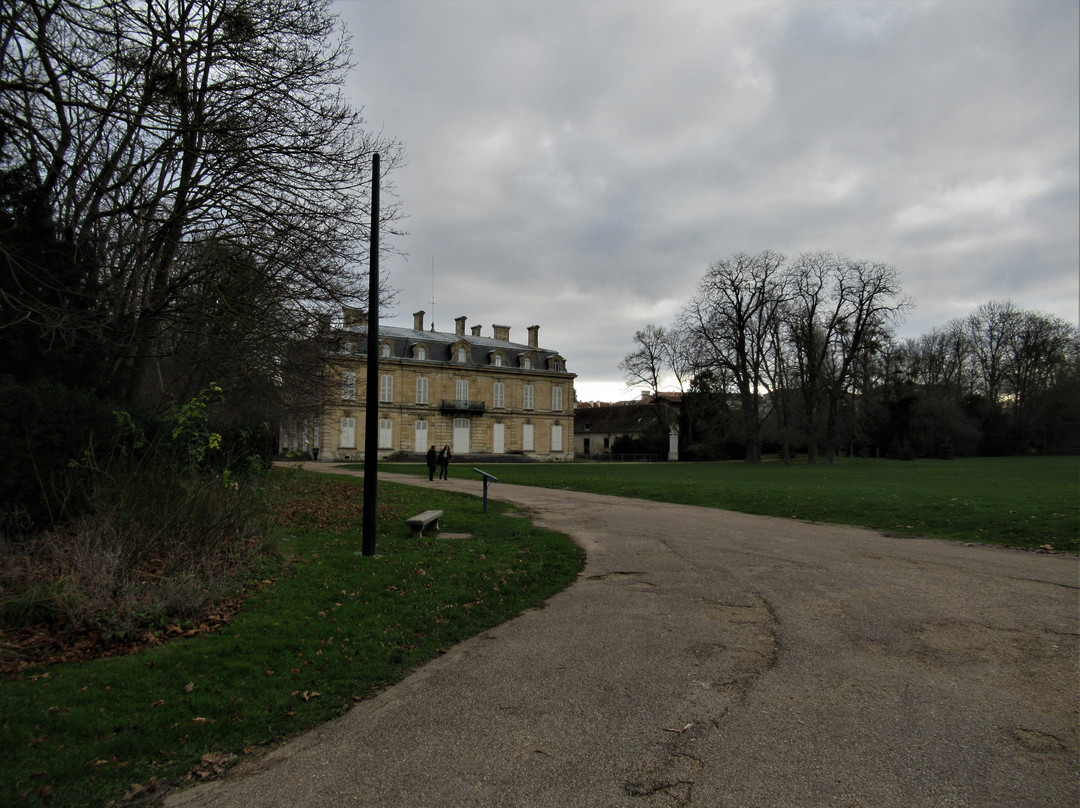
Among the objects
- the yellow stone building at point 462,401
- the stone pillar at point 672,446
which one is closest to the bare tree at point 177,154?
the yellow stone building at point 462,401

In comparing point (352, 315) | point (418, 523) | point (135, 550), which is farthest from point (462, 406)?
point (135, 550)

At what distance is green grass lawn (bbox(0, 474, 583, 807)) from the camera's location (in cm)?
370

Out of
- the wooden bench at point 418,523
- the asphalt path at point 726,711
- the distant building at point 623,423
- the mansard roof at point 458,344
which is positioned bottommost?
the asphalt path at point 726,711

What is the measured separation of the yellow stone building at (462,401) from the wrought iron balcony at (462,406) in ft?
0.28

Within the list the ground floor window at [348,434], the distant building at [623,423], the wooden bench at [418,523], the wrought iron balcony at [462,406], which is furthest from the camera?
the distant building at [623,423]

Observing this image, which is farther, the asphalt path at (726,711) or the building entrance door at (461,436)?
the building entrance door at (461,436)

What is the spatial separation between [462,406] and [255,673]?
55.0m

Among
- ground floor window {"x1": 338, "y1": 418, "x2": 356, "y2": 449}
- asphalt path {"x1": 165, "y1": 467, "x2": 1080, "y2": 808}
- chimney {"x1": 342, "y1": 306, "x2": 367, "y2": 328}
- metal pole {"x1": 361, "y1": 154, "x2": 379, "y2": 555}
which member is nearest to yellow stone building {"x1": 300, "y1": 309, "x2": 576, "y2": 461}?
ground floor window {"x1": 338, "y1": 418, "x2": 356, "y2": 449}

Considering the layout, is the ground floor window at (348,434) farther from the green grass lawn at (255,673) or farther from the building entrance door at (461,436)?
the green grass lawn at (255,673)

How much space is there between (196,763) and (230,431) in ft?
47.1

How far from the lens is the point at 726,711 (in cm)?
440

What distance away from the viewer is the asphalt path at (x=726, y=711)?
3.46 metres

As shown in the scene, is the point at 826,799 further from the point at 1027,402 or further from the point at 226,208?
the point at 1027,402

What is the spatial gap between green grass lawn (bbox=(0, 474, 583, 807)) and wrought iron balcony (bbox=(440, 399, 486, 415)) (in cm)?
4975
